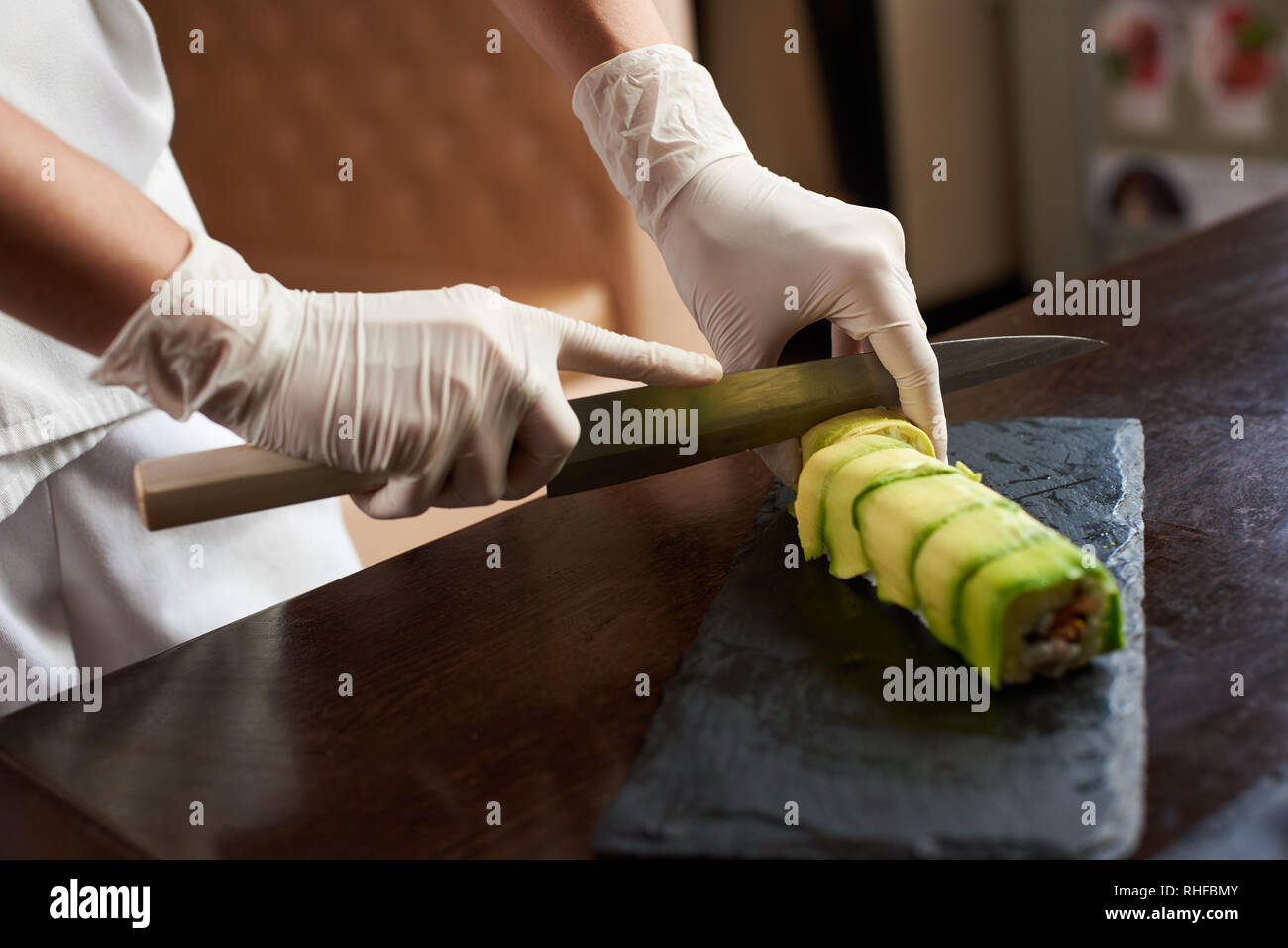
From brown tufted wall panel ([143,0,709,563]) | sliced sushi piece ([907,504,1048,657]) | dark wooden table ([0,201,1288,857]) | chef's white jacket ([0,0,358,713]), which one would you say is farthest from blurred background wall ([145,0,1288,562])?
sliced sushi piece ([907,504,1048,657])

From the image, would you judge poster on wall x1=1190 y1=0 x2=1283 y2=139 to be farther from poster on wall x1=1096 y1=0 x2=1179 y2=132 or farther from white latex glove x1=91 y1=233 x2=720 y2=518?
white latex glove x1=91 y1=233 x2=720 y2=518

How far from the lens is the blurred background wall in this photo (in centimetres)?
282

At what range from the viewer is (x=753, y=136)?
15.4 ft

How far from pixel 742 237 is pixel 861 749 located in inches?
29.1

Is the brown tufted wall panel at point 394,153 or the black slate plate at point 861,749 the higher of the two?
the brown tufted wall panel at point 394,153

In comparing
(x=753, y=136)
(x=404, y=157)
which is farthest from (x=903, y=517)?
(x=753, y=136)

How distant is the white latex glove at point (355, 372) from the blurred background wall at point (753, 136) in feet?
3.16

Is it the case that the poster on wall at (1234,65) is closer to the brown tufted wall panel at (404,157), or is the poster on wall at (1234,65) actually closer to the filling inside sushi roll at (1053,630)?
the brown tufted wall panel at (404,157)

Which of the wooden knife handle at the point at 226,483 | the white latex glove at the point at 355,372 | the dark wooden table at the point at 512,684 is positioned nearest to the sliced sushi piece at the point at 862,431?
the dark wooden table at the point at 512,684

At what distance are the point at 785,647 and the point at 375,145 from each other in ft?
8.16

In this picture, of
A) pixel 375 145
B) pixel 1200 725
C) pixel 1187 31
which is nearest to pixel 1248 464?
pixel 1200 725

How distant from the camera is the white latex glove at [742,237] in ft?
4.23

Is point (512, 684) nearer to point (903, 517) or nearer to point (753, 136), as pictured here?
point (903, 517)
